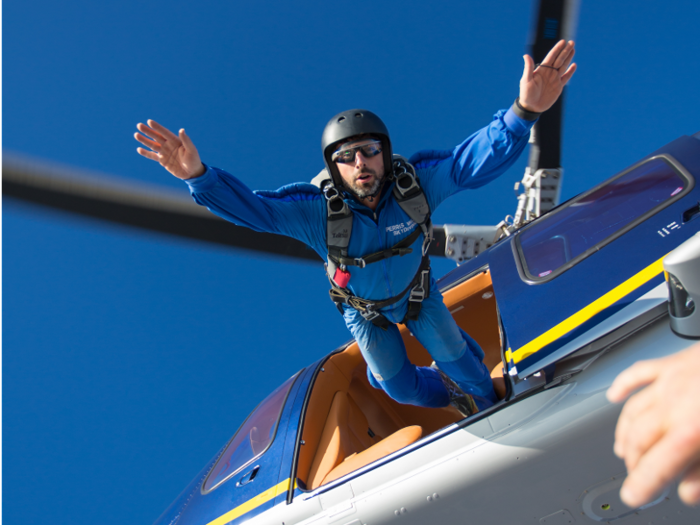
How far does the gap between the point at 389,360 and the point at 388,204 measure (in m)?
0.81

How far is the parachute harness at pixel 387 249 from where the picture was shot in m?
1.99

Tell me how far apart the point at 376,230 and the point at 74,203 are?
1.39 m

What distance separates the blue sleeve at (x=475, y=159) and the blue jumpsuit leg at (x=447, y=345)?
52 cm

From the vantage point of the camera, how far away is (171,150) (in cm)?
171

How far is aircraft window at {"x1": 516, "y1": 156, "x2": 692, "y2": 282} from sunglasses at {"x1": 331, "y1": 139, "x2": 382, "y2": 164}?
0.85 meters

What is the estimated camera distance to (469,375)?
2238 mm

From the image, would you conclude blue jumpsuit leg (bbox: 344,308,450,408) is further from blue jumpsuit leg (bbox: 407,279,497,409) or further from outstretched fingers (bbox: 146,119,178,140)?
outstretched fingers (bbox: 146,119,178,140)

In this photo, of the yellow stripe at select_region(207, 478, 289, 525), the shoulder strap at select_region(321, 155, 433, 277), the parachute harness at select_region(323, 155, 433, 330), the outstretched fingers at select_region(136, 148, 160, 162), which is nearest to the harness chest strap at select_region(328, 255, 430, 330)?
the parachute harness at select_region(323, 155, 433, 330)

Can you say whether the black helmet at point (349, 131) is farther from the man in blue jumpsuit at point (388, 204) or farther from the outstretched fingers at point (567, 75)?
the outstretched fingers at point (567, 75)

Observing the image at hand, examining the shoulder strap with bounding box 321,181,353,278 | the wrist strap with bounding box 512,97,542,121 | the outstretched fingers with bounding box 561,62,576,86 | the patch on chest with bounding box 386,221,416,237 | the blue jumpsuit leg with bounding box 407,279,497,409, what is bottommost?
the blue jumpsuit leg with bounding box 407,279,497,409

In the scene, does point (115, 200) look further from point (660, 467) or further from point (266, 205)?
point (660, 467)

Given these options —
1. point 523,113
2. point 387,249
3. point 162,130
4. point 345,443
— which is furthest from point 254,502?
point 523,113

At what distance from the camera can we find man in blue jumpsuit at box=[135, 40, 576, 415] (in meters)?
1.70

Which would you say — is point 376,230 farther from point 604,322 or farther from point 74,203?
point 74,203
